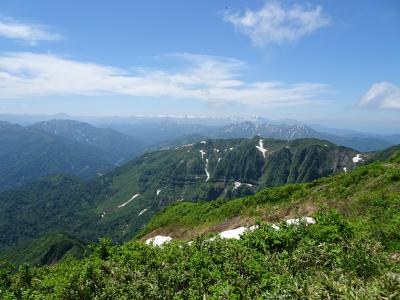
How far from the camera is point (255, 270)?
15.0 meters

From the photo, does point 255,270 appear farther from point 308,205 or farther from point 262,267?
point 308,205

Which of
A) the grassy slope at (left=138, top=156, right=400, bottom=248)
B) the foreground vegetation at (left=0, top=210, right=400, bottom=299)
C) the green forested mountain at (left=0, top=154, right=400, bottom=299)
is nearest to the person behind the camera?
Result: the foreground vegetation at (left=0, top=210, right=400, bottom=299)

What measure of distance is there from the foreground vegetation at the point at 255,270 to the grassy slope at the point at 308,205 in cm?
348

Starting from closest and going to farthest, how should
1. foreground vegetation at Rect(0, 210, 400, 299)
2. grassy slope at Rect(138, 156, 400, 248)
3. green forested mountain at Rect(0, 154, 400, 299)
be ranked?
foreground vegetation at Rect(0, 210, 400, 299) → green forested mountain at Rect(0, 154, 400, 299) → grassy slope at Rect(138, 156, 400, 248)

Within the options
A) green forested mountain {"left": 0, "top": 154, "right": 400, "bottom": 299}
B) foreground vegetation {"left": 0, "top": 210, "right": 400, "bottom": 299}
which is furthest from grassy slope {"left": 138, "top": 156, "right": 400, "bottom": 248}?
foreground vegetation {"left": 0, "top": 210, "right": 400, "bottom": 299}

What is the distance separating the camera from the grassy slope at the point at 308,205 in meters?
26.1

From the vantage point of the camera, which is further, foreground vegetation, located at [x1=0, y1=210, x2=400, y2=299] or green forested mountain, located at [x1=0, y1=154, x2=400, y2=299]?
green forested mountain, located at [x1=0, y1=154, x2=400, y2=299]

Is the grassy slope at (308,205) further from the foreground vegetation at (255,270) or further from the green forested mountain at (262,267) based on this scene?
the foreground vegetation at (255,270)

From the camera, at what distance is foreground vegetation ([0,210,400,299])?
11.1m

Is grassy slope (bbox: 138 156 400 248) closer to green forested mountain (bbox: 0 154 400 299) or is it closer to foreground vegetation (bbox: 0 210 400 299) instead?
green forested mountain (bbox: 0 154 400 299)

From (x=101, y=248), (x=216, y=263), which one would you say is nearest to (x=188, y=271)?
(x=216, y=263)

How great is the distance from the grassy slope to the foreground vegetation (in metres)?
3.48

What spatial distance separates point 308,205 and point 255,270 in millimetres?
21558

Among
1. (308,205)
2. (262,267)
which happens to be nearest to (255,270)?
(262,267)
